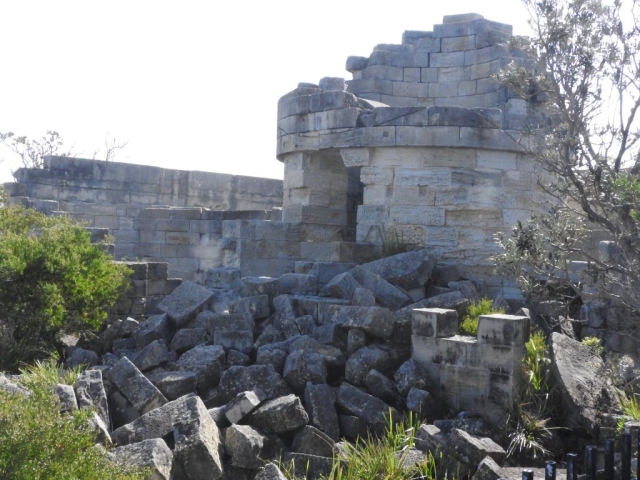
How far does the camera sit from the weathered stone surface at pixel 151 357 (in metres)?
7.45

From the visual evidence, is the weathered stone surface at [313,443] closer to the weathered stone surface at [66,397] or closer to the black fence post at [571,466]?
the weathered stone surface at [66,397]

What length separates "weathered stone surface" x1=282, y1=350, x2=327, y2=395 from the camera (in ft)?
22.9

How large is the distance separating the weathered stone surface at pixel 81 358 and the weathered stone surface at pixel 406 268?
10.1 feet

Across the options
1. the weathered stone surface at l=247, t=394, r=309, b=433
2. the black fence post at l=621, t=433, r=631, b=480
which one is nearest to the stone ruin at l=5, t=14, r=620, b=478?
the weathered stone surface at l=247, t=394, r=309, b=433

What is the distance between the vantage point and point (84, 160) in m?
15.5

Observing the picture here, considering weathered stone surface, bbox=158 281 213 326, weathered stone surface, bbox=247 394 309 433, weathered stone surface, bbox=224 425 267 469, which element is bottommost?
weathered stone surface, bbox=224 425 267 469

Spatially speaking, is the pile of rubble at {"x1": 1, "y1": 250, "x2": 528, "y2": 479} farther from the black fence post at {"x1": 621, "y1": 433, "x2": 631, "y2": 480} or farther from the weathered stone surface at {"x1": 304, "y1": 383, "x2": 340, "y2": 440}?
the black fence post at {"x1": 621, "y1": 433, "x2": 631, "y2": 480}

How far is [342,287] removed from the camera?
27.8 ft

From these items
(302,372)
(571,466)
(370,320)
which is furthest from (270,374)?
(571,466)

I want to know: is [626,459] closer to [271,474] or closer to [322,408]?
[271,474]

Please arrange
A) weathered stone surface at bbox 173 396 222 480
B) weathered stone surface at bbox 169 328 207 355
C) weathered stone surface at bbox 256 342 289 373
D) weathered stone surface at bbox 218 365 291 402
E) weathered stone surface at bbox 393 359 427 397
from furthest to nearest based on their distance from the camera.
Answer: weathered stone surface at bbox 169 328 207 355 → weathered stone surface at bbox 256 342 289 373 → weathered stone surface at bbox 393 359 427 397 → weathered stone surface at bbox 218 365 291 402 → weathered stone surface at bbox 173 396 222 480

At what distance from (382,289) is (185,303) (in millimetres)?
2167

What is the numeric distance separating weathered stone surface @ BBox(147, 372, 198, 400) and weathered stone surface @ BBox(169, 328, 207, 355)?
2.88 feet

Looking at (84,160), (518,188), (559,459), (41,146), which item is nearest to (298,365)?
(559,459)
